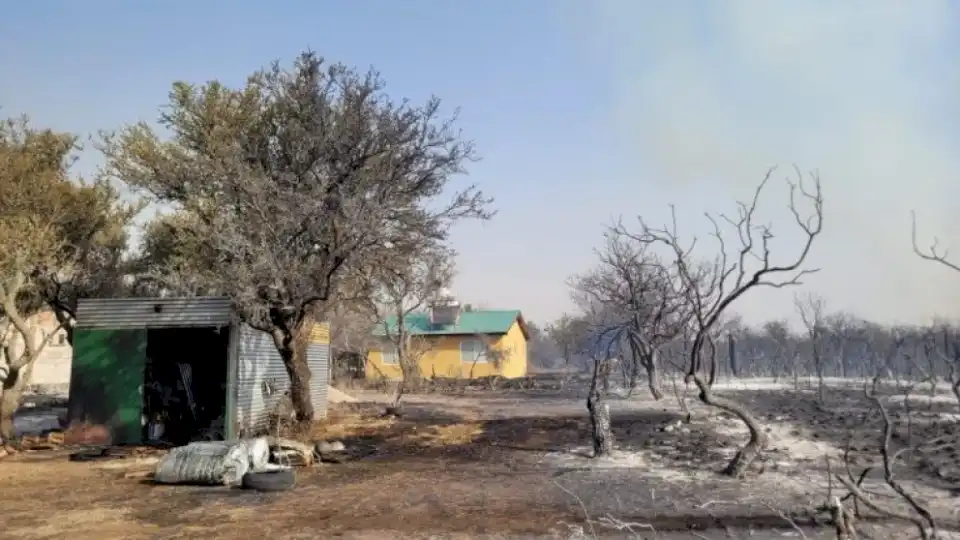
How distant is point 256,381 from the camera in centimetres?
1650

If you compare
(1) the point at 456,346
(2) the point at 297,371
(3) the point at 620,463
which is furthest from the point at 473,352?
(3) the point at 620,463

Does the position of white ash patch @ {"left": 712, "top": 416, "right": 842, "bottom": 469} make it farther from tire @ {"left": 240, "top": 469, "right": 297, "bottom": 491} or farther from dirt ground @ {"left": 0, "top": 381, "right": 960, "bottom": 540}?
tire @ {"left": 240, "top": 469, "right": 297, "bottom": 491}

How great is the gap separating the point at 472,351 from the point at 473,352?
90 millimetres

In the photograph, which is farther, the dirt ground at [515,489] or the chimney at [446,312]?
the chimney at [446,312]

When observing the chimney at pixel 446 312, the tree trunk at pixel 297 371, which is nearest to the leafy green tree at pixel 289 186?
the tree trunk at pixel 297 371

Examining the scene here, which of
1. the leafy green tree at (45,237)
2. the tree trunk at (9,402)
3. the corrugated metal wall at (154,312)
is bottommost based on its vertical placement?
the tree trunk at (9,402)

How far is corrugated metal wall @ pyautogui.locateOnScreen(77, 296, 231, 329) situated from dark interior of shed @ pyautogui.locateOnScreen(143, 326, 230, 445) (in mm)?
712

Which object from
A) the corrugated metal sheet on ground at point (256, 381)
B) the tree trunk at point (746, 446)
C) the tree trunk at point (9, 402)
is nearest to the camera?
the tree trunk at point (746, 446)

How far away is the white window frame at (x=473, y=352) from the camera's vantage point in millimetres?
47094

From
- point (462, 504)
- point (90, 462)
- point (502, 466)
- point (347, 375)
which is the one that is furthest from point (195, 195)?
point (347, 375)

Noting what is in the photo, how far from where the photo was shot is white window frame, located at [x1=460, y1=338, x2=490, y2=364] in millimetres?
47094

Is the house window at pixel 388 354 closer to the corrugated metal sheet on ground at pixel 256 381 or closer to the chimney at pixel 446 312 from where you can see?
the chimney at pixel 446 312

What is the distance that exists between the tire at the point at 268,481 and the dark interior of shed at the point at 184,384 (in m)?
5.51

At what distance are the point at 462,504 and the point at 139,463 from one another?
692 cm
